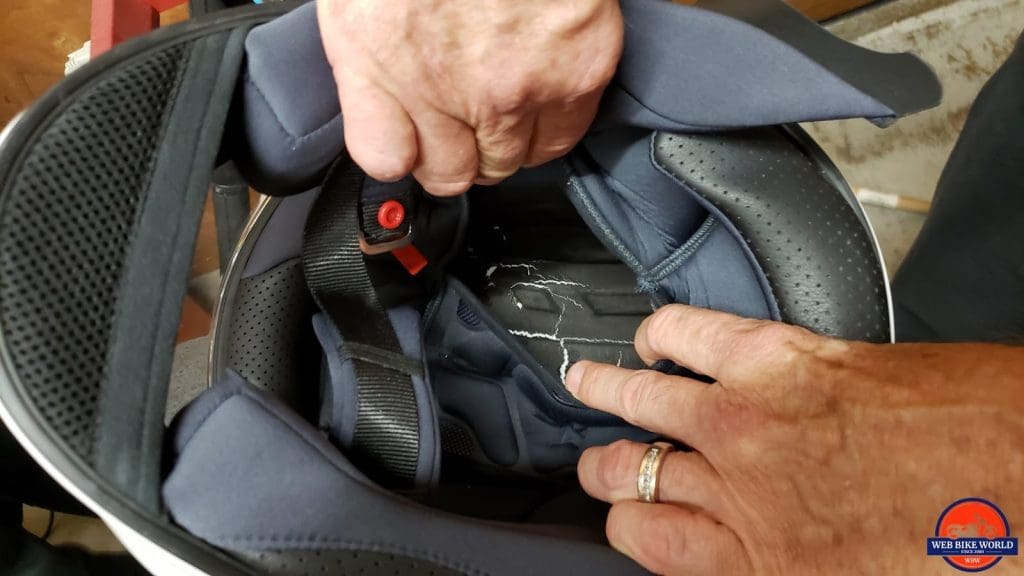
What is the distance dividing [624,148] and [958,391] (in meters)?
0.27

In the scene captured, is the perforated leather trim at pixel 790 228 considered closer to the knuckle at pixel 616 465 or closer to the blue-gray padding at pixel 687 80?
the blue-gray padding at pixel 687 80

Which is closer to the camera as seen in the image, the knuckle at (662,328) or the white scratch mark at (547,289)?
the knuckle at (662,328)

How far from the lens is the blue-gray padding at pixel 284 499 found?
1.15 ft

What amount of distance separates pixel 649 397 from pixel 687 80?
213 millimetres

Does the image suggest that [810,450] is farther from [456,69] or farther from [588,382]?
[456,69]

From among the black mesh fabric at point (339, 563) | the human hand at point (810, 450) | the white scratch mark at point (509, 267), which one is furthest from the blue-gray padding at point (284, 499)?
the white scratch mark at point (509, 267)

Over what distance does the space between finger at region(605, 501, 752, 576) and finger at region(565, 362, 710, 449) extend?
49mm

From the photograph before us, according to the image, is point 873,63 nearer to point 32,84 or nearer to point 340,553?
point 340,553

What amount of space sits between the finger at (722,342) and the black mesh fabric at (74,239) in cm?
35

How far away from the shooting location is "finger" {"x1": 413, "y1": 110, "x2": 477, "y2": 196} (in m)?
0.42

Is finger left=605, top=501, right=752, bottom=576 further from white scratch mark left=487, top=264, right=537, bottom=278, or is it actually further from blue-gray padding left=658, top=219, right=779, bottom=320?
white scratch mark left=487, top=264, right=537, bottom=278

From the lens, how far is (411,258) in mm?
601

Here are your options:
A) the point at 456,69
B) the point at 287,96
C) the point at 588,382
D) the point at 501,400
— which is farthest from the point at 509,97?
the point at 501,400

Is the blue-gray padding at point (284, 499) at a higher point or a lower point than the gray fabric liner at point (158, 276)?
lower
